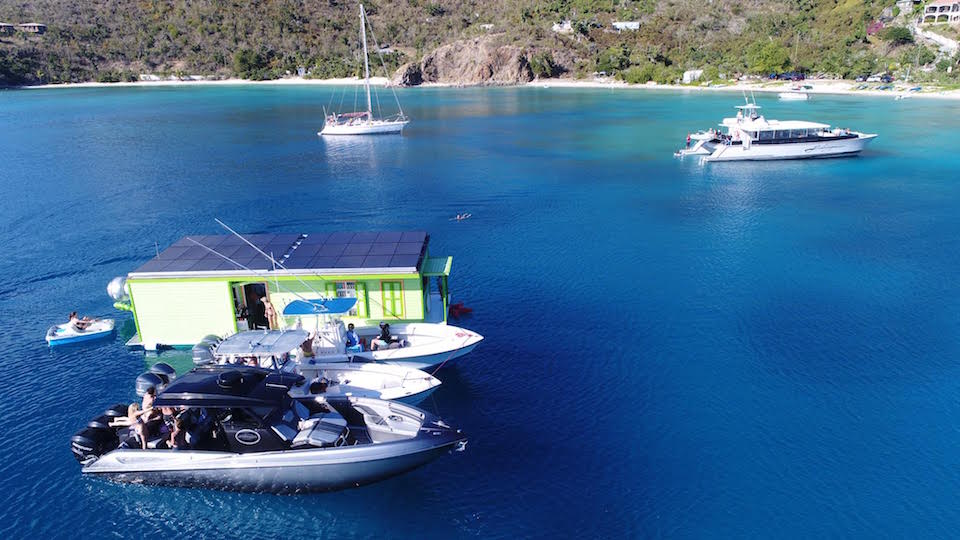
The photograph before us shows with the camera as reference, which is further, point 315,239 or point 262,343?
point 315,239

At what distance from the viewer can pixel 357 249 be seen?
27438mm

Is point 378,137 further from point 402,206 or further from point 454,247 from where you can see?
point 454,247

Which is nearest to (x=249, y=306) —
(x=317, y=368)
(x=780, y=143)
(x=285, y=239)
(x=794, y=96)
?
(x=285, y=239)

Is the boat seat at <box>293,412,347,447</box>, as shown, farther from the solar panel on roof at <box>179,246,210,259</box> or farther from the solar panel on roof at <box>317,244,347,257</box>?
the solar panel on roof at <box>179,246,210,259</box>

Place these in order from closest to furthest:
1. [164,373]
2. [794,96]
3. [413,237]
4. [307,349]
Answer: [164,373] → [307,349] → [413,237] → [794,96]

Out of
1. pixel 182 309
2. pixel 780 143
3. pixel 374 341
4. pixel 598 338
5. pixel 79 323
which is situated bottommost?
pixel 598 338

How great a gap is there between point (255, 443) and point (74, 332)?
17057mm

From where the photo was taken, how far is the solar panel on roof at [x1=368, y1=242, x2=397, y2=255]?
26720 mm

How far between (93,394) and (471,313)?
17.5 m

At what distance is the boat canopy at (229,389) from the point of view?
18766 mm

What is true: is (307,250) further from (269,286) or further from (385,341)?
(385,341)

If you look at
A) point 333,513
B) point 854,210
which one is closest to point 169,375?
point 333,513

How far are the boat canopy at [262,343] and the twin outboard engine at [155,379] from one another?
2.55m

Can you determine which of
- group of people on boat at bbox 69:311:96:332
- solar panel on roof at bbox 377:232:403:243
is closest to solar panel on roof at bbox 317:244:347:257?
solar panel on roof at bbox 377:232:403:243
